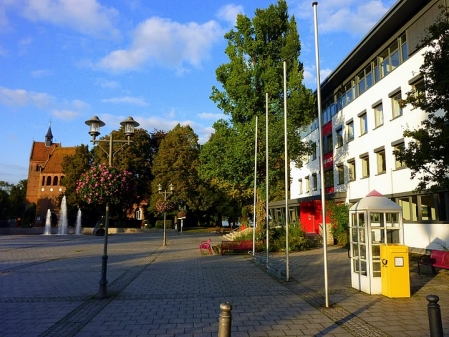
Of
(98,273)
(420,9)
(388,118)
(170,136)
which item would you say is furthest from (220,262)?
(170,136)

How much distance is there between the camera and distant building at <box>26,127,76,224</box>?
238 ft

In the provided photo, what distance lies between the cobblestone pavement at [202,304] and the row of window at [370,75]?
12.7 metres

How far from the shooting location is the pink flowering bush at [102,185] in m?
10.8

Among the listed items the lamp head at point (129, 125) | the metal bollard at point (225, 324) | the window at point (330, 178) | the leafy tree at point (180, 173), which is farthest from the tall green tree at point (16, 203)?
the metal bollard at point (225, 324)

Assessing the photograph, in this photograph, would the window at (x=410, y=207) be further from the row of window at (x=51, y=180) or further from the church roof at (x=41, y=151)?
the church roof at (x=41, y=151)

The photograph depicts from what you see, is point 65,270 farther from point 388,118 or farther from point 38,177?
point 38,177

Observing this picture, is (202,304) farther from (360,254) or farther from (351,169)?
(351,169)

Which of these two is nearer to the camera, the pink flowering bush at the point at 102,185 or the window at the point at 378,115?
the pink flowering bush at the point at 102,185

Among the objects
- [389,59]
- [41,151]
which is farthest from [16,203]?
[389,59]

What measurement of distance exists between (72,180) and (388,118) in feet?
163

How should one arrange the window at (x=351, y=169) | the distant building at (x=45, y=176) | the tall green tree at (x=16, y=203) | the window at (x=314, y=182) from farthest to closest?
1. the tall green tree at (x=16, y=203)
2. the distant building at (x=45, y=176)
3. the window at (x=314, y=182)
4. the window at (x=351, y=169)

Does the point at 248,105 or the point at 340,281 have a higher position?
the point at 248,105

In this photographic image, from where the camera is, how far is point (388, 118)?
22844 millimetres

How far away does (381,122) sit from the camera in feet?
79.4
